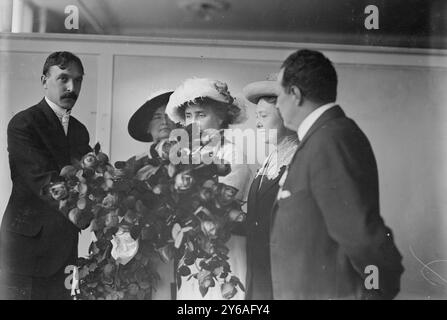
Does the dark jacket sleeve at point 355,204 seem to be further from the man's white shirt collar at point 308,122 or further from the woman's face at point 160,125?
the woman's face at point 160,125

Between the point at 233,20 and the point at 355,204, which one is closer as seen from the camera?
the point at 355,204

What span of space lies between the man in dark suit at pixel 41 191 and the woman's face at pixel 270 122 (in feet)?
2.26

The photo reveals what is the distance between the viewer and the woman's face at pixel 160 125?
212cm

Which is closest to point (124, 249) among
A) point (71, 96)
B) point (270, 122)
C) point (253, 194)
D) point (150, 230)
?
point (150, 230)

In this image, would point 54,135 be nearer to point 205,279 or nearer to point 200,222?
point 200,222

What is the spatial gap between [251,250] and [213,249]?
15 cm

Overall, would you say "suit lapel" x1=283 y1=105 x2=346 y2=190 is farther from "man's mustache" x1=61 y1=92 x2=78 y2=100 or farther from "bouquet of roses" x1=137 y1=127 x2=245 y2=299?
"man's mustache" x1=61 y1=92 x2=78 y2=100

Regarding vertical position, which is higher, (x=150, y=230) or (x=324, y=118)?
(x=324, y=118)

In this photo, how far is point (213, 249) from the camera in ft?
6.82

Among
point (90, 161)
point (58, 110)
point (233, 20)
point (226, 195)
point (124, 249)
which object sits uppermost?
point (233, 20)

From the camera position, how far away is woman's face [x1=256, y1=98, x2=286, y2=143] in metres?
2.12

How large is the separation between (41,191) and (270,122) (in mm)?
941

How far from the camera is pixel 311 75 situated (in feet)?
7.02

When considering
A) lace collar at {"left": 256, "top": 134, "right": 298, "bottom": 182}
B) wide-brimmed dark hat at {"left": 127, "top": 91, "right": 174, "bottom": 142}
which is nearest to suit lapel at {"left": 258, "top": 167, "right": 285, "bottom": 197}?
lace collar at {"left": 256, "top": 134, "right": 298, "bottom": 182}
